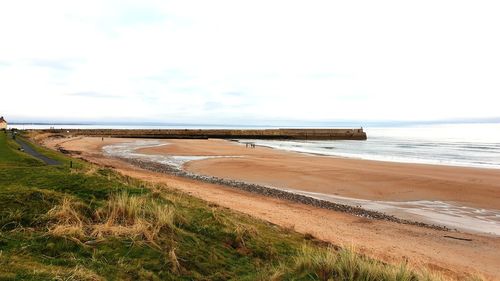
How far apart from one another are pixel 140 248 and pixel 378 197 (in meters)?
13.7

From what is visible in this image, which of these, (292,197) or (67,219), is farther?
(292,197)

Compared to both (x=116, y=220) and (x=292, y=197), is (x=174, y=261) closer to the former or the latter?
(x=116, y=220)

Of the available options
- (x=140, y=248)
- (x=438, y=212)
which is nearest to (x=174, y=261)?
(x=140, y=248)

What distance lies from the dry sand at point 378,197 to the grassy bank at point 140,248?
104 inches

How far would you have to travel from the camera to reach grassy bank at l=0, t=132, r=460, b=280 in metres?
4.93

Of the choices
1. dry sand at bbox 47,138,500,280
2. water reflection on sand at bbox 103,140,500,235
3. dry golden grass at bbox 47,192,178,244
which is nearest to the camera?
dry golden grass at bbox 47,192,178,244

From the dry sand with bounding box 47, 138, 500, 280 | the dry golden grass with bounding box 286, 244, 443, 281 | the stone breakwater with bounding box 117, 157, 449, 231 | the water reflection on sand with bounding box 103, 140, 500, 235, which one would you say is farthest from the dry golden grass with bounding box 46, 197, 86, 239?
the water reflection on sand with bounding box 103, 140, 500, 235

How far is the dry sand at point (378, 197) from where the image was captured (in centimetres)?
903

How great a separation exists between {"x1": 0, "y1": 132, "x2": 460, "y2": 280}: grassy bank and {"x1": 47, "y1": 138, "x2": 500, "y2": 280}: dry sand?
264 cm

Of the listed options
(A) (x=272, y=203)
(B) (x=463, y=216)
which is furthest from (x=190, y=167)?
(B) (x=463, y=216)

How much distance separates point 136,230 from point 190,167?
20.1m

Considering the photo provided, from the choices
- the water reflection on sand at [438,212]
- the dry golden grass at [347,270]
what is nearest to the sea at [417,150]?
the water reflection on sand at [438,212]

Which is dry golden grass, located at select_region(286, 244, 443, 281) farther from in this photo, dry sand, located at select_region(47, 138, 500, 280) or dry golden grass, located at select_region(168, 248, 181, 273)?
dry sand, located at select_region(47, 138, 500, 280)

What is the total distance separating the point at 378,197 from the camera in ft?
56.1
